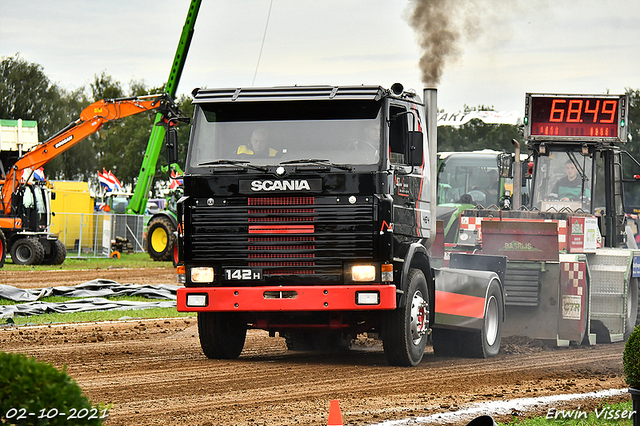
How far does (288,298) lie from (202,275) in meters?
1.00

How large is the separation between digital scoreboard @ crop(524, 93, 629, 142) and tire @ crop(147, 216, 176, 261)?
60.0ft

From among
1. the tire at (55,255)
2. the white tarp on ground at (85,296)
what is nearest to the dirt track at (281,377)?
the white tarp on ground at (85,296)

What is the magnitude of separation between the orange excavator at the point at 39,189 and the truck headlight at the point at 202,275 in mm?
19077

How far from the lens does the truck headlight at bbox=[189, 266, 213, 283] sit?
9977 millimetres

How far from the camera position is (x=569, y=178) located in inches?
635

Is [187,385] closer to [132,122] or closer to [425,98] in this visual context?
[425,98]

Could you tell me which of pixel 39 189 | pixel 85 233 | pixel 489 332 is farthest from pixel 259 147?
pixel 85 233

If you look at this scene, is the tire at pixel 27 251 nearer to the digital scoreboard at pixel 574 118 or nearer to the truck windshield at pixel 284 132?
the digital scoreboard at pixel 574 118

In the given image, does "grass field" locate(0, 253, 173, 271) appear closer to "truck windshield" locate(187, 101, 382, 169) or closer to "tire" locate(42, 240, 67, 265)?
"tire" locate(42, 240, 67, 265)

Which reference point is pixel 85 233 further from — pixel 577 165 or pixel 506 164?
pixel 577 165

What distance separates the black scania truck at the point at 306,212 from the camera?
966 cm

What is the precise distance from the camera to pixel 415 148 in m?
10.1

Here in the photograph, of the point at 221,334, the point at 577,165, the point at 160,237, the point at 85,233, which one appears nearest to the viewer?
the point at 221,334

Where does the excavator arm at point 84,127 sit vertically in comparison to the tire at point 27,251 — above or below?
above
